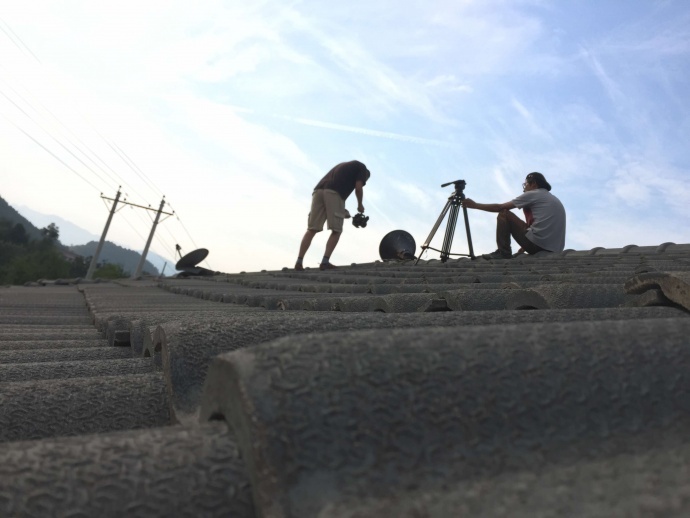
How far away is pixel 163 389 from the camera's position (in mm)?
1213

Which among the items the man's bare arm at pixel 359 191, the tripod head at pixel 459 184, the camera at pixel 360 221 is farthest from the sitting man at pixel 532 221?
the camera at pixel 360 221

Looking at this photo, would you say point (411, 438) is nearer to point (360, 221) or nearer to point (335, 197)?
point (335, 197)

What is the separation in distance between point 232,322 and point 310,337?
0.56m

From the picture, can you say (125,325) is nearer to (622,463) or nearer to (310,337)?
(310,337)

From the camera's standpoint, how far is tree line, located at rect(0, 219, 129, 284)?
173ft

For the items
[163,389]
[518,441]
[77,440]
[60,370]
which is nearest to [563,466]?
[518,441]

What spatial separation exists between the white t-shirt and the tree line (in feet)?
137

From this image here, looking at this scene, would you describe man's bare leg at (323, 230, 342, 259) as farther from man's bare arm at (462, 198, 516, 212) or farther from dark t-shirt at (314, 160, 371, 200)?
man's bare arm at (462, 198, 516, 212)

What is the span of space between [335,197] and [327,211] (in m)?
0.18

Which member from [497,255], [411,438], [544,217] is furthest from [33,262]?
[411,438]

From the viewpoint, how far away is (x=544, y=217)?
20.6ft

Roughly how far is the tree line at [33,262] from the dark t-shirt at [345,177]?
39912 millimetres

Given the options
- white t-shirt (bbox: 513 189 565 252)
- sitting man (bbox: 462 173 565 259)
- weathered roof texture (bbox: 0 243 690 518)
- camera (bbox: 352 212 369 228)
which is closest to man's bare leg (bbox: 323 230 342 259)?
camera (bbox: 352 212 369 228)

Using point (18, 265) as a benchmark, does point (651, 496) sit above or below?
below
